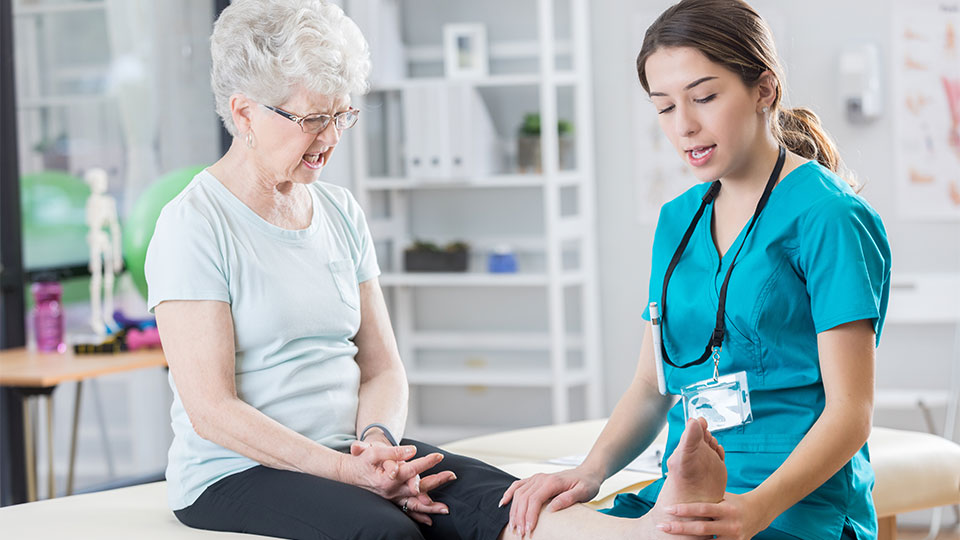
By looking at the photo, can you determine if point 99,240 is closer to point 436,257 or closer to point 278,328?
point 436,257

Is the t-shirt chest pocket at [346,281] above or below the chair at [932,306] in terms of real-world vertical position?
above

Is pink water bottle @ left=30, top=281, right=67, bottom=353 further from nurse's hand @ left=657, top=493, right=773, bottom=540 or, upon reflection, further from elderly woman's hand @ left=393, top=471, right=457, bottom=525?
nurse's hand @ left=657, top=493, right=773, bottom=540

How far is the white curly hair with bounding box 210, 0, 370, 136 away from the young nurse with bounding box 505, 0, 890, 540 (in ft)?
1.64

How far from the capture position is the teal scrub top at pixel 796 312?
1.36 m

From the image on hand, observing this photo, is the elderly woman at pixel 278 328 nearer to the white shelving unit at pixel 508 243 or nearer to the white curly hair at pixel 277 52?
the white curly hair at pixel 277 52

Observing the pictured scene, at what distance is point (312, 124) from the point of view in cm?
172

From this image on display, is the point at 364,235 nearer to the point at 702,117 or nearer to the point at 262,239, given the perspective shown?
the point at 262,239

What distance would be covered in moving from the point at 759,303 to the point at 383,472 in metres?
0.60

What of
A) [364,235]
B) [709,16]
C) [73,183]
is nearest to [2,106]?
[73,183]

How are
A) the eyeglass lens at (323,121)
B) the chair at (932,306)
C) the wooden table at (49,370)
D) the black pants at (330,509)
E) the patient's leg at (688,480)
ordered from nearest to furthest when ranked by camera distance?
1. the patient's leg at (688,480)
2. the black pants at (330,509)
3. the eyeglass lens at (323,121)
4. the wooden table at (49,370)
5. the chair at (932,306)

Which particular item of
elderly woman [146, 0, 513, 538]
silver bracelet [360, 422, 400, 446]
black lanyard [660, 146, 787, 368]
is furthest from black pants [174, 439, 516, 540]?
black lanyard [660, 146, 787, 368]

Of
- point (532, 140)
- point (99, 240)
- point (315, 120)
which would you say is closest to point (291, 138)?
point (315, 120)

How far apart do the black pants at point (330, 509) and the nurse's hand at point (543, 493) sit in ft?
0.11

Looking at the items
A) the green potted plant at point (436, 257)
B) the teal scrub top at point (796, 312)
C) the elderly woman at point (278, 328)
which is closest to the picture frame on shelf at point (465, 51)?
the green potted plant at point (436, 257)
